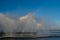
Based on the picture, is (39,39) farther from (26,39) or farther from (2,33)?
(2,33)

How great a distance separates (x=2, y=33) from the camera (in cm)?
580

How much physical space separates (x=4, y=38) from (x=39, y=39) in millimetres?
2115

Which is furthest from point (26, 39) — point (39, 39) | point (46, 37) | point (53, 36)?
point (53, 36)

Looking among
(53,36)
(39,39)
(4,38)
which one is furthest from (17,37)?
(53,36)

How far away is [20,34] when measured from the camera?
6.02 metres

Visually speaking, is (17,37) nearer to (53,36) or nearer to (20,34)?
(20,34)

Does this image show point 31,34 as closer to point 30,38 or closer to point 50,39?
point 30,38

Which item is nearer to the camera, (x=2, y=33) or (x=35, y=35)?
(x=2, y=33)

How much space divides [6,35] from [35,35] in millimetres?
1741

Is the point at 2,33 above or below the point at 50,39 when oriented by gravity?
above

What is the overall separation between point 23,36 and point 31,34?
53cm

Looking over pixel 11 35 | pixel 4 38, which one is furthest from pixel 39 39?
pixel 4 38

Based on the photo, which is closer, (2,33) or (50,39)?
(2,33)

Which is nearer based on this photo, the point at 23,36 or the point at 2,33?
the point at 2,33
